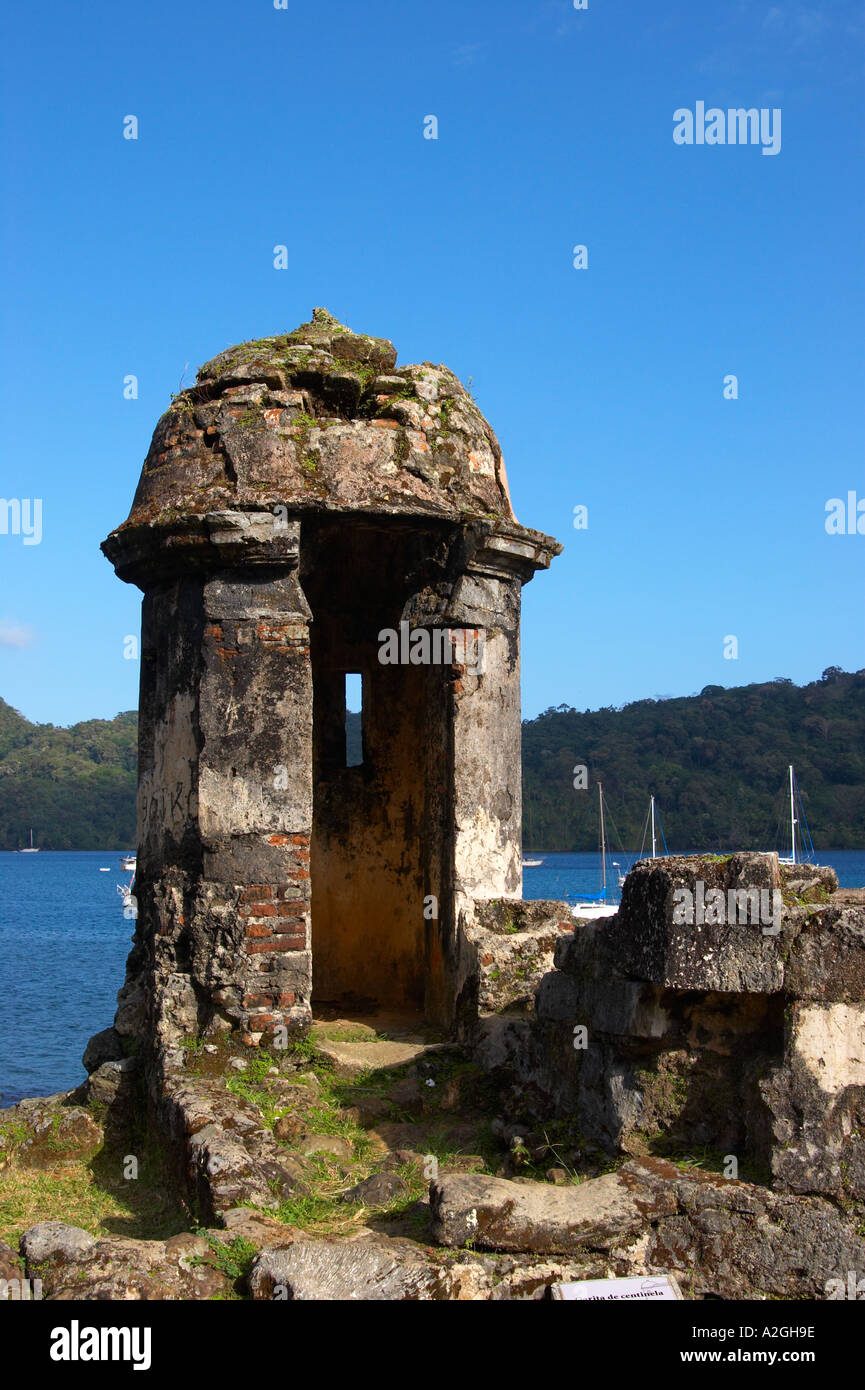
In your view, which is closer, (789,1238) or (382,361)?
(789,1238)

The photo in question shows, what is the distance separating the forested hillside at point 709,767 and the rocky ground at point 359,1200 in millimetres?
32812

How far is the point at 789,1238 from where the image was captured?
13.1 ft

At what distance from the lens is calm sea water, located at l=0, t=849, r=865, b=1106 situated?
20969 mm

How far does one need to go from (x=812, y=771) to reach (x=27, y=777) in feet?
151

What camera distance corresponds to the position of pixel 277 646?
282 inches

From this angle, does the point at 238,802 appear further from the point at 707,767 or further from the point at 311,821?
the point at 707,767

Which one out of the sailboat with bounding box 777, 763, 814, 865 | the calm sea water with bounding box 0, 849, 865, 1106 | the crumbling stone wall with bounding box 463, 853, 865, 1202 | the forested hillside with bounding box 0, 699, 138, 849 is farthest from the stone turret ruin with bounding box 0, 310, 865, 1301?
the forested hillside with bounding box 0, 699, 138, 849

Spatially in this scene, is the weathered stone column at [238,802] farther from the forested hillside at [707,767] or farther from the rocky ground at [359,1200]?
the forested hillside at [707,767]

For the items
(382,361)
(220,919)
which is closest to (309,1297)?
(220,919)

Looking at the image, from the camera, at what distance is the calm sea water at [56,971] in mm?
20969

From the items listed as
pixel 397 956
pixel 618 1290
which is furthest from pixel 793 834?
pixel 618 1290

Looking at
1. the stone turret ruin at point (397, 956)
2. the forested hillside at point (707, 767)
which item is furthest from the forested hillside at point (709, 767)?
the stone turret ruin at point (397, 956)

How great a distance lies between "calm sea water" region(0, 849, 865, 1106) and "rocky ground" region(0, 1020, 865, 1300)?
483 inches

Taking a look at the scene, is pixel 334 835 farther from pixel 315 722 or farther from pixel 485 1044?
pixel 485 1044
